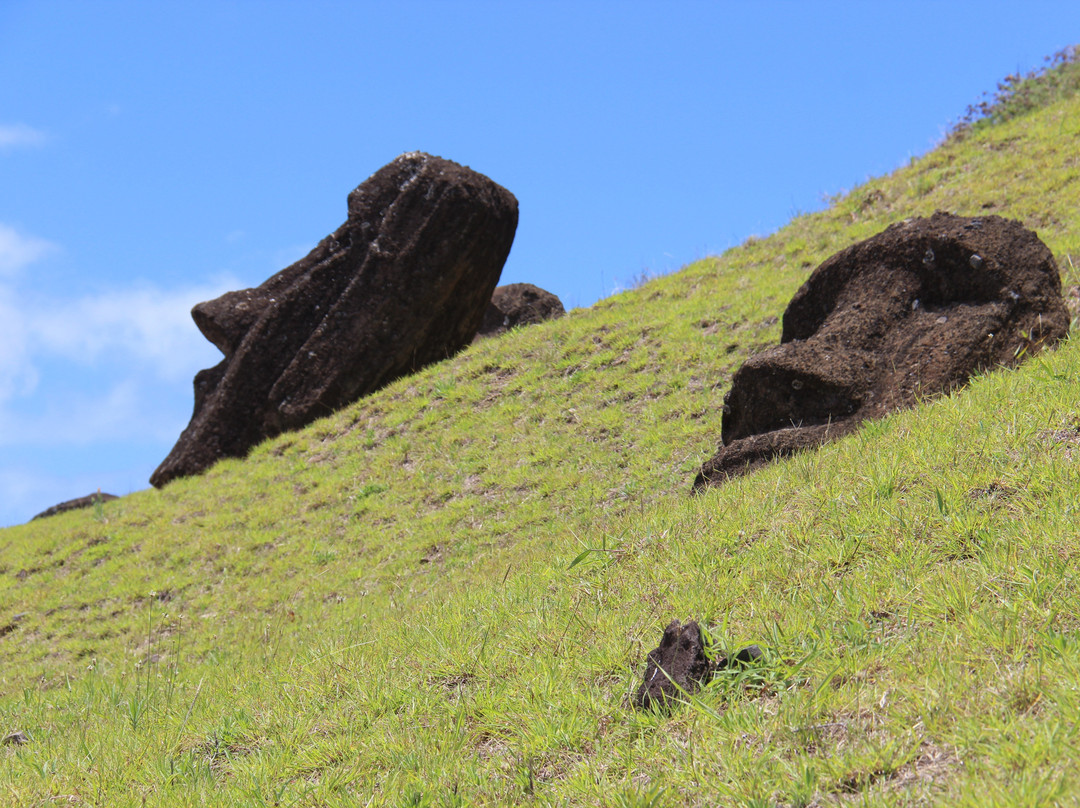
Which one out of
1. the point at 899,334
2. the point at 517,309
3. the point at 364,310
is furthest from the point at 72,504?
the point at 899,334

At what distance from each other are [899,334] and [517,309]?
17.1 meters

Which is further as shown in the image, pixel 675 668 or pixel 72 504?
pixel 72 504

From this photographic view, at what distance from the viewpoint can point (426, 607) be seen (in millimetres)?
6664

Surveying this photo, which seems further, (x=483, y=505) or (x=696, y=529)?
(x=483, y=505)

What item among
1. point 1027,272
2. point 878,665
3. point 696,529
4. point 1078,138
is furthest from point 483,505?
point 1078,138

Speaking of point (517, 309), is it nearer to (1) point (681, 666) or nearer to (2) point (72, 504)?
(2) point (72, 504)

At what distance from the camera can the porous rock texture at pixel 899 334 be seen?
8.30 metres

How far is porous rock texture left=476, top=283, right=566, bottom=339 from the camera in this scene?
24.9 meters

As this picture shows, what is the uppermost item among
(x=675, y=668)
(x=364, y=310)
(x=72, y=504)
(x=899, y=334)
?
(x=364, y=310)

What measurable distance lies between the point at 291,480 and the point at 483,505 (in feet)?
19.1

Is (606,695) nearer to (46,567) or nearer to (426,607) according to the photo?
(426,607)

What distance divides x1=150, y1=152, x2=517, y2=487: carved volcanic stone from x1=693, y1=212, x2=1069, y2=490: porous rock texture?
1159 centimetres

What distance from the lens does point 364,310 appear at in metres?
19.6

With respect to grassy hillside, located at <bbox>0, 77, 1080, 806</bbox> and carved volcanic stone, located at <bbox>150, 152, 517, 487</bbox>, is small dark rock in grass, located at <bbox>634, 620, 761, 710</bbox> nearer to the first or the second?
grassy hillside, located at <bbox>0, 77, 1080, 806</bbox>
